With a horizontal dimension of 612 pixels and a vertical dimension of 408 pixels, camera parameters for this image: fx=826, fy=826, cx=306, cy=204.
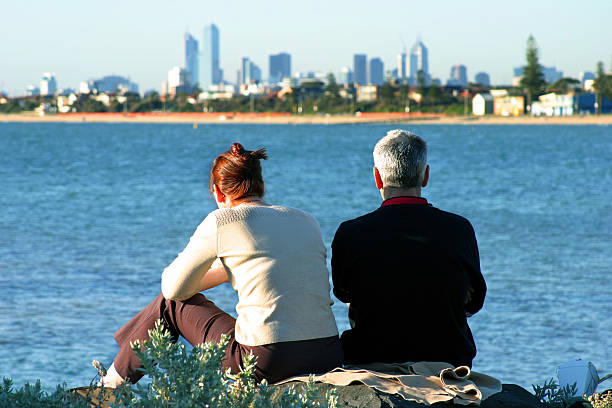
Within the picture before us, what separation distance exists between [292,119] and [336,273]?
108 m

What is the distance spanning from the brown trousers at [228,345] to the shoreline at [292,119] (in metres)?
92.8

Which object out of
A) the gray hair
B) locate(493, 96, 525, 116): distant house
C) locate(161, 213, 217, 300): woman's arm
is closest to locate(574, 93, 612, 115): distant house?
locate(493, 96, 525, 116): distant house

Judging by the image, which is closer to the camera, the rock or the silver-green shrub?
the silver-green shrub

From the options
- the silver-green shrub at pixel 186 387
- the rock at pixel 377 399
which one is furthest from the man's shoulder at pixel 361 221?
the silver-green shrub at pixel 186 387

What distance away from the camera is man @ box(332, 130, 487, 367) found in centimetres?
268

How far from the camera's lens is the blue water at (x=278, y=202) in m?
6.96

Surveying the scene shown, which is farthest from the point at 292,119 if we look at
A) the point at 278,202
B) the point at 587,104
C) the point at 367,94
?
the point at 278,202

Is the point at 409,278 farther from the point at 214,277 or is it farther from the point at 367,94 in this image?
the point at 367,94

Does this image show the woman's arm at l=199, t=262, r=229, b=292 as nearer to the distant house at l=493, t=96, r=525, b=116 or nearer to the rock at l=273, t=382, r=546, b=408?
the rock at l=273, t=382, r=546, b=408

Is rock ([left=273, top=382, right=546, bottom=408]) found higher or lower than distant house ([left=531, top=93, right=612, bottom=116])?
lower

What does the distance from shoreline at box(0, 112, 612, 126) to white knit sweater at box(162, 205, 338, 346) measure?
92972 mm

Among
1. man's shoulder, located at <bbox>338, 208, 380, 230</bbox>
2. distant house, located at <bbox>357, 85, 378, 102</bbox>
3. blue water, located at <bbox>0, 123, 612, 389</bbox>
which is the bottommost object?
blue water, located at <bbox>0, 123, 612, 389</bbox>

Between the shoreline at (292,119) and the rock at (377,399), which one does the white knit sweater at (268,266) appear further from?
the shoreline at (292,119)

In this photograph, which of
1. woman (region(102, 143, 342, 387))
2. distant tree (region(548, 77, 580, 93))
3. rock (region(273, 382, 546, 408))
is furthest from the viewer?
distant tree (region(548, 77, 580, 93))
